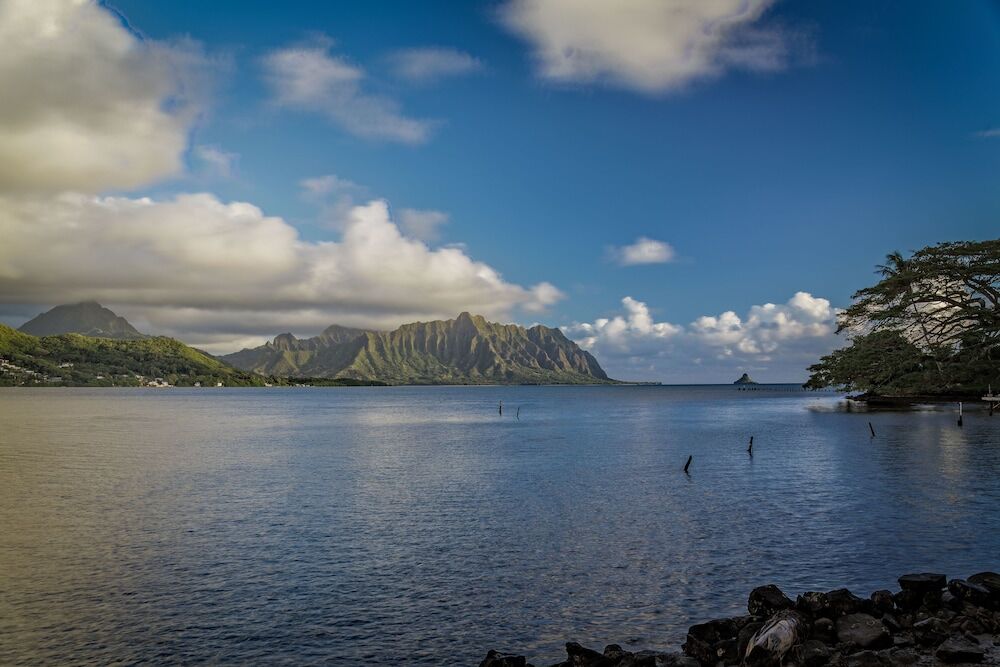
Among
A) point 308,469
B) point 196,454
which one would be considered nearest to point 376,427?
point 196,454

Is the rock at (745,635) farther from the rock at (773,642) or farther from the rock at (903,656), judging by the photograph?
the rock at (903,656)

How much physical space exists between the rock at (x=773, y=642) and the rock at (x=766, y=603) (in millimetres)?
2862

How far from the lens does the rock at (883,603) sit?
20.6 metres

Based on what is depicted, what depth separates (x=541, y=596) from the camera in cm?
2452

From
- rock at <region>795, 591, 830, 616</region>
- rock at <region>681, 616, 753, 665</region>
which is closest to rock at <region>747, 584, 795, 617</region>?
rock at <region>795, 591, 830, 616</region>

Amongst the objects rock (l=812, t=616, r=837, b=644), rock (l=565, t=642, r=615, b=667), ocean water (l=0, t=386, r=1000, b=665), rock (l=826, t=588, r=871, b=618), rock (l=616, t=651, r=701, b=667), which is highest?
rock (l=826, t=588, r=871, b=618)

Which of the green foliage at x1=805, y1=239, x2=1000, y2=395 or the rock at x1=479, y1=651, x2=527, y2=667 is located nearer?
the rock at x1=479, y1=651, x2=527, y2=667

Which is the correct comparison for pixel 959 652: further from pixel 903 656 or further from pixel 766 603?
pixel 766 603

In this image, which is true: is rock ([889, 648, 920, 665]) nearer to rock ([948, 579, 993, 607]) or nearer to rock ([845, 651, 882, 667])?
rock ([845, 651, 882, 667])

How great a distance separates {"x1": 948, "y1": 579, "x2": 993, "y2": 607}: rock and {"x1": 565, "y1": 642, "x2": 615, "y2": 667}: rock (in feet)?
41.3

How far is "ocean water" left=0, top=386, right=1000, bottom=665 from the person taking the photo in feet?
69.4

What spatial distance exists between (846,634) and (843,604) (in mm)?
2029

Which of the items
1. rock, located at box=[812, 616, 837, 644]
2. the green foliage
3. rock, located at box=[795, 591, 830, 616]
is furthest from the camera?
the green foliage

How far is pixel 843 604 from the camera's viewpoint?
802 inches
